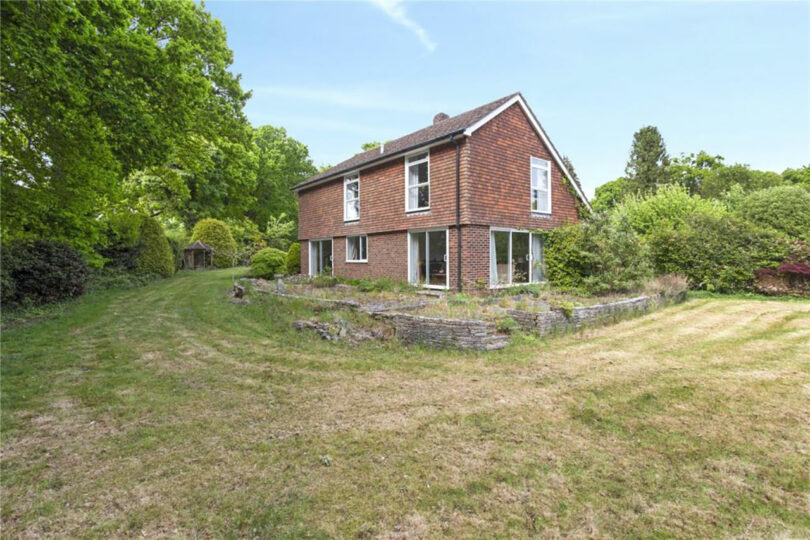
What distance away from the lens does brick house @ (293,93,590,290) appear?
40.1ft

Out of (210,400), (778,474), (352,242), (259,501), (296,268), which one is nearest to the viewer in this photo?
(259,501)

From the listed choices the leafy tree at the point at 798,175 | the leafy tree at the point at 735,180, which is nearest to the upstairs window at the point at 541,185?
the leafy tree at the point at 735,180

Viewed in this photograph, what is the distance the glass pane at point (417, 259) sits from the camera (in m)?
13.7

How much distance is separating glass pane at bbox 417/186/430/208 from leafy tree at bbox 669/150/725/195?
4811cm

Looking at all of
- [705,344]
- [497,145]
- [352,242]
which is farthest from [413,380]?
[352,242]

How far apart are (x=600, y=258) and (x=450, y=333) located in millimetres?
7276

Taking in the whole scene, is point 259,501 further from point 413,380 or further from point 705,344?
point 705,344

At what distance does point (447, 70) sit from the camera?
51.1ft

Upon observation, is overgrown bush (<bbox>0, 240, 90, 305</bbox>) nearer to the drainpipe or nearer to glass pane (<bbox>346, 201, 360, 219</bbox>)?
glass pane (<bbox>346, 201, 360, 219</bbox>)

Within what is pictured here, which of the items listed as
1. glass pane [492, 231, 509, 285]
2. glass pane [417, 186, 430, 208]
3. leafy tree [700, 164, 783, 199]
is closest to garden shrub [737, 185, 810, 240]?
glass pane [492, 231, 509, 285]

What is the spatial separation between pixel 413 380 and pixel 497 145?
33.3 feet

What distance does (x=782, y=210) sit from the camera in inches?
909

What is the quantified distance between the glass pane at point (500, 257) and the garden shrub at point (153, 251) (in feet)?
65.3

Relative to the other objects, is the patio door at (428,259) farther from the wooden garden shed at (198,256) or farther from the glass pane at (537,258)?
the wooden garden shed at (198,256)
